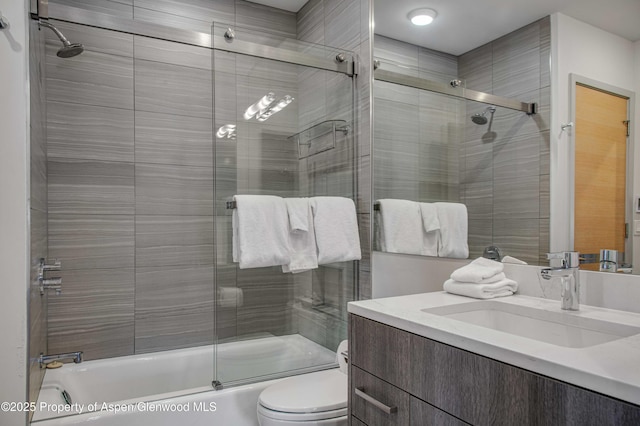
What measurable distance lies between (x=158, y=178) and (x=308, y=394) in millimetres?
1558

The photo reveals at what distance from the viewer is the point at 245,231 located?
1.89 m

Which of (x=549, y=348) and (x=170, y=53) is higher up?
(x=170, y=53)

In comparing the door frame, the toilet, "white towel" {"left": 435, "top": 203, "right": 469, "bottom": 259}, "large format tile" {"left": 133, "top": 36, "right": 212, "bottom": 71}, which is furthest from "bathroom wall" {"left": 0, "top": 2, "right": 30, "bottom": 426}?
the door frame

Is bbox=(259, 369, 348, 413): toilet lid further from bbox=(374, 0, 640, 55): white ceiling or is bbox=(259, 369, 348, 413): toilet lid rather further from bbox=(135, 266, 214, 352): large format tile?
bbox=(374, 0, 640, 55): white ceiling

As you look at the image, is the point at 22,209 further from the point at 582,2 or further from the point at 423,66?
the point at 582,2

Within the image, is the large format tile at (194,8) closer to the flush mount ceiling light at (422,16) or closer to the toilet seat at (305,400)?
the flush mount ceiling light at (422,16)

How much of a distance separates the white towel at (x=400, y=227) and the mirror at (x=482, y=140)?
2 centimetres

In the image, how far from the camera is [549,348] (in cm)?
82

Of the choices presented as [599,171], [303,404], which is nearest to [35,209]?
[303,404]

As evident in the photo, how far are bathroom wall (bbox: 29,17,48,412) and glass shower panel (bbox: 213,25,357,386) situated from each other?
0.73 metres

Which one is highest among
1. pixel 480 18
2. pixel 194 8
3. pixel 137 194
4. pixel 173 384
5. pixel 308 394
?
pixel 194 8

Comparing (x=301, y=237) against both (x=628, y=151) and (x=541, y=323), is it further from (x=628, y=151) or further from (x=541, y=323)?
(x=628, y=151)

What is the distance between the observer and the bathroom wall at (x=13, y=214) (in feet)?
4.75

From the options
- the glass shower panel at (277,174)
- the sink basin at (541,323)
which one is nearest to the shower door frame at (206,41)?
the glass shower panel at (277,174)
